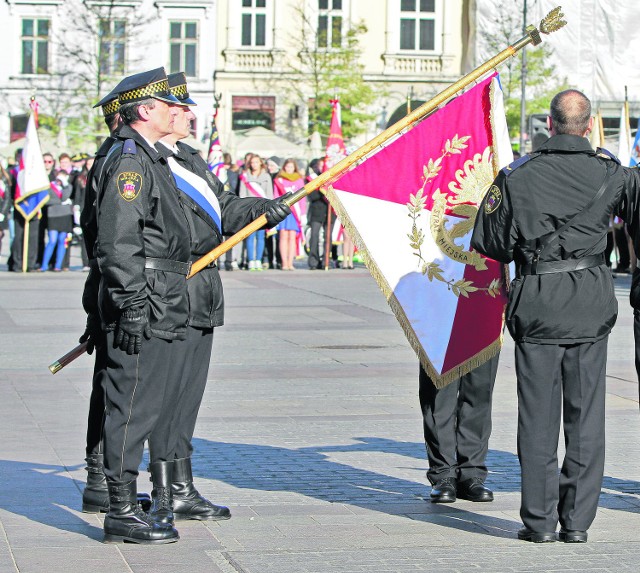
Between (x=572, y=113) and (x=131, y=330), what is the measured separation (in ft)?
6.67

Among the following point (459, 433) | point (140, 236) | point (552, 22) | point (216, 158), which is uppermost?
point (552, 22)

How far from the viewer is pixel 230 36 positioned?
5228 cm

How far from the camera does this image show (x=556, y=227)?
6.00 meters

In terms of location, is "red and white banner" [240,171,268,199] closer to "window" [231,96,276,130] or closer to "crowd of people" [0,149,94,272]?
"crowd of people" [0,149,94,272]

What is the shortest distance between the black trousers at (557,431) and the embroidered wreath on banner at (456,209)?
100 cm

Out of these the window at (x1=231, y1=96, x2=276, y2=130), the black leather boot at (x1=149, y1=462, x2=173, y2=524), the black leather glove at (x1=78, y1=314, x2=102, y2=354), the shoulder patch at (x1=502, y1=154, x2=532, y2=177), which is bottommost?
the black leather boot at (x1=149, y1=462, x2=173, y2=524)

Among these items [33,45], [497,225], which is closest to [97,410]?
[497,225]

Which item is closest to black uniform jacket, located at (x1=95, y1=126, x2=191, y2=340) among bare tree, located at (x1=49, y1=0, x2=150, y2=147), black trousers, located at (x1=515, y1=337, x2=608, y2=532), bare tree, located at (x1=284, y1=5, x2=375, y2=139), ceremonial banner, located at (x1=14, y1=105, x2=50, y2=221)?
black trousers, located at (x1=515, y1=337, x2=608, y2=532)

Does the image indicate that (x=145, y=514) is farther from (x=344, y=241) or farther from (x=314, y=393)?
(x=344, y=241)

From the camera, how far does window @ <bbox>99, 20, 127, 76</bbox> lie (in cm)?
4822

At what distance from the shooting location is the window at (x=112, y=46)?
48219mm

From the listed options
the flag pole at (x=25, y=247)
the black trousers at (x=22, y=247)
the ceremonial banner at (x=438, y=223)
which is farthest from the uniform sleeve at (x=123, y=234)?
the black trousers at (x=22, y=247)

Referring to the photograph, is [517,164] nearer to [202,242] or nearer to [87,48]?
[202,242]

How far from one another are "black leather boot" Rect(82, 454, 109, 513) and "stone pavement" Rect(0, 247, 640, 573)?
0.09 meters
